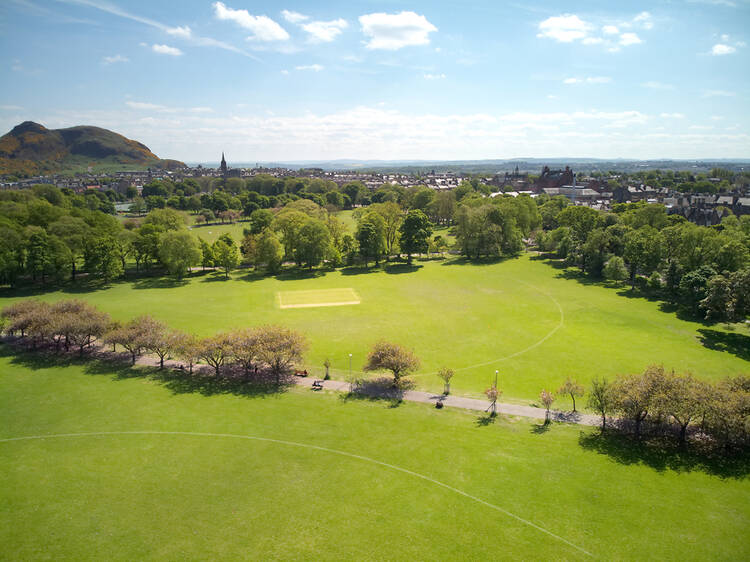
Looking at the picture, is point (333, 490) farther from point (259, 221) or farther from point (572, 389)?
point (259, 221)

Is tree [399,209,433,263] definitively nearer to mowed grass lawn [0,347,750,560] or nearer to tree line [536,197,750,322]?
tree line [536,197,750,322]

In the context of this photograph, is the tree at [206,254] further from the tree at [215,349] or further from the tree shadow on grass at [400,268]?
the tree at [215,349]

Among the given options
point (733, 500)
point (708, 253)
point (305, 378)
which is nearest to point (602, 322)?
point (708, 253)

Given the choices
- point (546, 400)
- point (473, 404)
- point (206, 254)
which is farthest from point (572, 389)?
point (206, 254)

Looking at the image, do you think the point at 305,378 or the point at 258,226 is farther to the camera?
the point at 258,226

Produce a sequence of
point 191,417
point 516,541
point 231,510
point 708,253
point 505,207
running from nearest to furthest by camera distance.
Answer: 1. point 516,541
2. point 231,510
3. point 191,417
4. point 708,253
5. point 505,207

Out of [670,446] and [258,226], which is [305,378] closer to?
[670,446]

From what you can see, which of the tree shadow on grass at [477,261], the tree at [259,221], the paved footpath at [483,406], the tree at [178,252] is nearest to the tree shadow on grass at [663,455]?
the paved footpath at [483,406]
